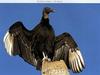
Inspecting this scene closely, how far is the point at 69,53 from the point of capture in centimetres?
151

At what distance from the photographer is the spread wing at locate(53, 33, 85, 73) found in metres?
1.51

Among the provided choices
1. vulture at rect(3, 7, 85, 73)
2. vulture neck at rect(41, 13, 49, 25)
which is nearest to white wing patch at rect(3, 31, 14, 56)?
vulture at rect(3, 7, 85, 73)

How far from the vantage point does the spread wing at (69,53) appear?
4.96ft

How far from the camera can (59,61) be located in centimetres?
145

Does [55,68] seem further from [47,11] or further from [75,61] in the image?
[47,11]

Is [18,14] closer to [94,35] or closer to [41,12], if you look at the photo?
[41,12]

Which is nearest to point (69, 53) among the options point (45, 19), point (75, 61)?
point (75, 61)

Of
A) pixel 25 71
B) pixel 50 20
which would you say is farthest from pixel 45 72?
pixel 50 20

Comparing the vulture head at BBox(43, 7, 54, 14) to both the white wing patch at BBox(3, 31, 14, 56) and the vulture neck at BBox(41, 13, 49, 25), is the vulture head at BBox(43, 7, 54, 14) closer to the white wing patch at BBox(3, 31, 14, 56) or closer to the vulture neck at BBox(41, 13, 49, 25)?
the vulture neck at BBox(41, 13, 49, 25)

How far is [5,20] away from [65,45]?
10.4 inches

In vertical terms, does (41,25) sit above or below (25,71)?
above

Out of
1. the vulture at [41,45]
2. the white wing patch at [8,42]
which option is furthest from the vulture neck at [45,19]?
the white wing patch at [8,42]

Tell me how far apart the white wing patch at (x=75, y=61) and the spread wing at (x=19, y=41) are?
0.12 metres

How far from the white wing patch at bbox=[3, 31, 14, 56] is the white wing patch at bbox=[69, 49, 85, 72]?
0.66 ft
